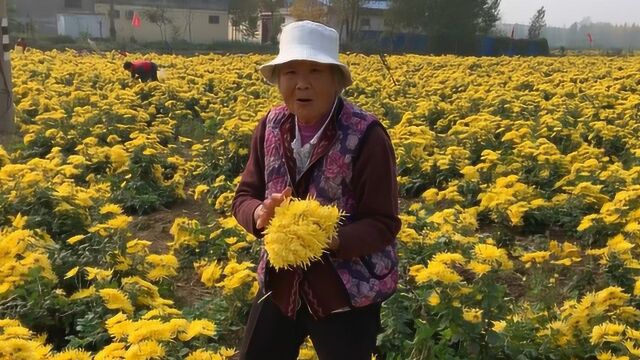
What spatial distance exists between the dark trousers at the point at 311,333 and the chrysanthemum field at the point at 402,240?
0.31 metres

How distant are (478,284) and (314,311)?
4.43 feet

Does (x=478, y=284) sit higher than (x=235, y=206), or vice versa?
(x=235, y=206)

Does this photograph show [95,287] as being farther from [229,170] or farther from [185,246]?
→ [229,170]

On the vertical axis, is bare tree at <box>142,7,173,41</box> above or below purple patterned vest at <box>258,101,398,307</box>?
below

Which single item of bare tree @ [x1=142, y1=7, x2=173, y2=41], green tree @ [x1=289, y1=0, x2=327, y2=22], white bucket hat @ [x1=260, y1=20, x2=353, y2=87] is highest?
green tree @ [x1=289, y1=0, x2=327, y2=22]

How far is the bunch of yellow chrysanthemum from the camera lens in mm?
1863

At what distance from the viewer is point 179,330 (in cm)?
262

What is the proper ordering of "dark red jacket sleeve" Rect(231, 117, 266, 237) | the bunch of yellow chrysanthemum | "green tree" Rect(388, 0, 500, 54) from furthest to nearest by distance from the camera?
"green tree" Rect(388, 0, 500, 54) → "dark red jacket sleeve" Rect(231, 117, 266, 237) → the bunch of yellow chrysanthemum

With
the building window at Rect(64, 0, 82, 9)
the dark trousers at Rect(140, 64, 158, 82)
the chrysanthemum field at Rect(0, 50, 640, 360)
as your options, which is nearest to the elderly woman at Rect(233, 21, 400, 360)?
the chrysanthemum field at Rect(0, 50, 640, 360)

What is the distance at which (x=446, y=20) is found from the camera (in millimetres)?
41438

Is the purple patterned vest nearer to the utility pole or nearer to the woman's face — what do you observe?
the woman's face

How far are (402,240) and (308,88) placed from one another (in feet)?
6.88

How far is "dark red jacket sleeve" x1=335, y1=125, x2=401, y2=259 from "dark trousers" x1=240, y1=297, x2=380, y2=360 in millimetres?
226

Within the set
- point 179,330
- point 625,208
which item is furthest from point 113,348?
point 625,208
